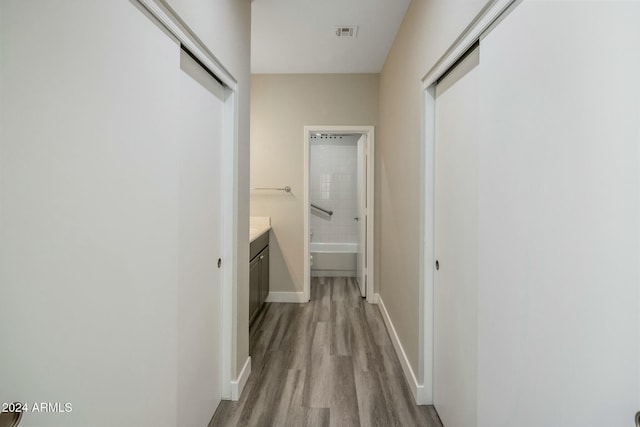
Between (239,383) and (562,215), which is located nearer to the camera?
(562,215)

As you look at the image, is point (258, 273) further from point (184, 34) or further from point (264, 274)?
point (184, 34)

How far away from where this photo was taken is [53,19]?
0.76 m

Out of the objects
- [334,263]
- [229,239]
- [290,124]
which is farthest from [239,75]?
[334,263]

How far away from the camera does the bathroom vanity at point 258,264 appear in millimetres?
3110

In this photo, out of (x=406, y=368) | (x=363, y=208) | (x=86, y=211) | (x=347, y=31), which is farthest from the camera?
(x=363, y=208)

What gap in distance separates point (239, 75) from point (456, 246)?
1.62 meters

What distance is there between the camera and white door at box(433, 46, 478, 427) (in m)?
1.49

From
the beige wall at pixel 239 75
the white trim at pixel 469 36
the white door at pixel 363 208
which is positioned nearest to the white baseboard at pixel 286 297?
the white door at pixel 363 208

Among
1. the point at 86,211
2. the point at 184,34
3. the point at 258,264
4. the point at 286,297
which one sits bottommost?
the point at 286,297

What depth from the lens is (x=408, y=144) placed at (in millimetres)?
2420

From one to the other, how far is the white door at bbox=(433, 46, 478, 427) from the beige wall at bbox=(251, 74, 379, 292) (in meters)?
2.10

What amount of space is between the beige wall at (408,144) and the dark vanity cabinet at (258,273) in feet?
4.16

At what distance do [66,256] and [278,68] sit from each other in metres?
3.41

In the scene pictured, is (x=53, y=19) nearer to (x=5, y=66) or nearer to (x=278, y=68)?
(x=5, y=66)
